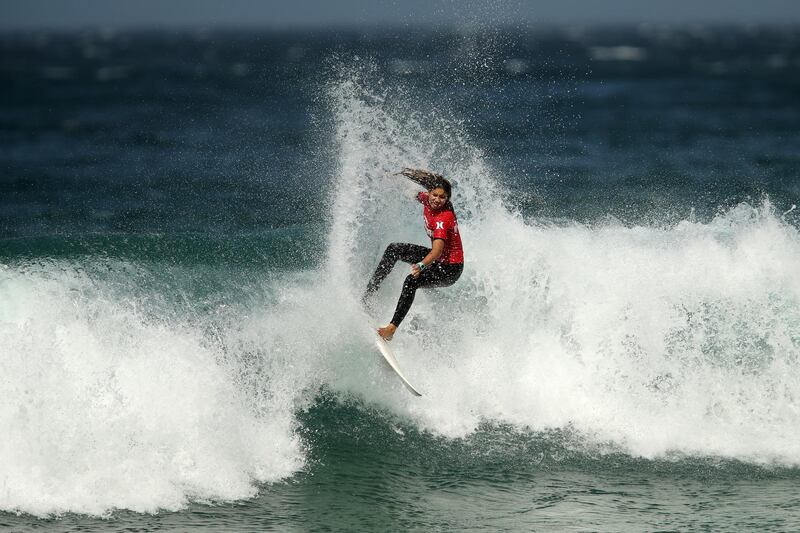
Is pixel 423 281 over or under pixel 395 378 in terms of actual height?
over

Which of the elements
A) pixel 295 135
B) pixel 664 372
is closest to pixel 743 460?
pixel 664 372

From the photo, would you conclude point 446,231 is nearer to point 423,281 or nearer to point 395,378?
point 423,281

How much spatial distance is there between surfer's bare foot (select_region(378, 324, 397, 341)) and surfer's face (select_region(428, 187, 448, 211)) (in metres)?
1.34

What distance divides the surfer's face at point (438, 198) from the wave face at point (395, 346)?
59.6 inches

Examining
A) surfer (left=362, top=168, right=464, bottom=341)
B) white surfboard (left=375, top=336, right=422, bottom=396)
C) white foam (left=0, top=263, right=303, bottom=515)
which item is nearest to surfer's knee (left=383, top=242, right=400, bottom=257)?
surfer (left=362, top=168, right=464, bottom=341)

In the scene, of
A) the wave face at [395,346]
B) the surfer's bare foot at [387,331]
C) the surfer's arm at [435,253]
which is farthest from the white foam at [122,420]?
the surfer's arm at [435,253]

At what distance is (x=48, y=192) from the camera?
1053 inches

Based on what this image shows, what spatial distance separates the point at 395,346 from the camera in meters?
12.2

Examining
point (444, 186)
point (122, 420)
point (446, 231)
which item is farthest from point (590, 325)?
point (122, 420)

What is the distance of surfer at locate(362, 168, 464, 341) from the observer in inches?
428

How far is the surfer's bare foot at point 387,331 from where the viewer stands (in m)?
11.2

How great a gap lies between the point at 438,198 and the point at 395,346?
2135 mm

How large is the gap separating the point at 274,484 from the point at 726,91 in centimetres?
5498

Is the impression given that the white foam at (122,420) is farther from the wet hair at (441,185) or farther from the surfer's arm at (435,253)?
the wet hair at (441,185)
